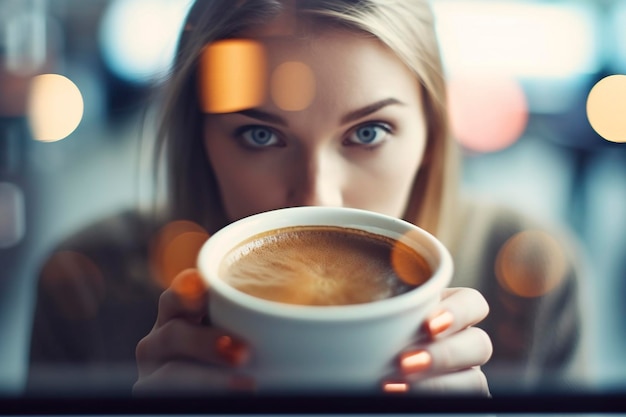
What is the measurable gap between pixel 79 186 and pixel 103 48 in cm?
11

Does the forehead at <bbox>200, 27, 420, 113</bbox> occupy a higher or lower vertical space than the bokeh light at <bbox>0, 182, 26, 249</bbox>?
higher

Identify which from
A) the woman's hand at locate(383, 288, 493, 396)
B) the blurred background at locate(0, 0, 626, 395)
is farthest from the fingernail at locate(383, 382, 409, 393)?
the blurred background at locate(0, 0, 626, 395)

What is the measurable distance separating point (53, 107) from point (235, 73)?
0.14 metres

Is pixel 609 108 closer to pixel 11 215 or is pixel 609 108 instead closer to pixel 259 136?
pixel 259 136

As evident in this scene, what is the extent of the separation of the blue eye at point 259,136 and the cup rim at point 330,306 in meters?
0.09

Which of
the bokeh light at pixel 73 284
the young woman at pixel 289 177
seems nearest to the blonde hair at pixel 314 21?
the young woman at pixel 289 177

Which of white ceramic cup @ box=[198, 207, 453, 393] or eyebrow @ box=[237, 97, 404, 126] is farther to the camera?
eyebrow @ box=[237, 97, 404, 126]

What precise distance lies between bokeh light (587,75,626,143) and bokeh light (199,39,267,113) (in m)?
0.24

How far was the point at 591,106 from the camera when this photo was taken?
15.7 inches

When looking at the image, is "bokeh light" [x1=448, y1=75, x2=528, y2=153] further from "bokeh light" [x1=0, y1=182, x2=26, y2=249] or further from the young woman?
"bokeh light" [x1=0, y1=182, x2=26, y2=249]

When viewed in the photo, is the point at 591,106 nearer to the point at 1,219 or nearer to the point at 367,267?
the point at 367,267

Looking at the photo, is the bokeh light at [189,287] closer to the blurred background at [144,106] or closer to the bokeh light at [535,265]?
the blurred background at [144,106]

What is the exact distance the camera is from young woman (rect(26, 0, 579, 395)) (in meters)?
0.28

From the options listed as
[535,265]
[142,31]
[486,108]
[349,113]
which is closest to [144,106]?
[142,31]
